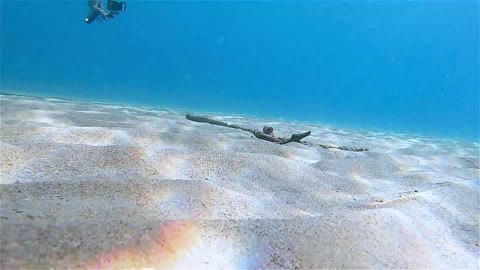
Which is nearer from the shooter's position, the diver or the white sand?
the white sand

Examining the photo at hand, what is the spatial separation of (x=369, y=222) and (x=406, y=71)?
171 m

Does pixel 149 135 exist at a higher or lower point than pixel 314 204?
higher

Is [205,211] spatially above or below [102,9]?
below

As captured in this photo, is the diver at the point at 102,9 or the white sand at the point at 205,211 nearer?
the white sand at the point at 205,211

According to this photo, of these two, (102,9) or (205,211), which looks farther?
(102,9)

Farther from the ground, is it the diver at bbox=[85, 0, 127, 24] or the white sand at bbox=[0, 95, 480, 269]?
the diver at bbox=[85, 0, 127, 24]

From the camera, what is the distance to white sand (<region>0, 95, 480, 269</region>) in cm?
128

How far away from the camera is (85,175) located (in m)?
2.17

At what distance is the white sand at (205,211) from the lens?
1.28m

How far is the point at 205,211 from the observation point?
1.81 m

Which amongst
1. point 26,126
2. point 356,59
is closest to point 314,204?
point 26,126

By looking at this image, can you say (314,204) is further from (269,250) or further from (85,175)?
(85,175)

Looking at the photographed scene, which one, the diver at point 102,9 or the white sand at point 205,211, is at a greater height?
the diver at point 102,9

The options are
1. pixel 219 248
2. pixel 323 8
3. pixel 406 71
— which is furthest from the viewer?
pixel 406 71
